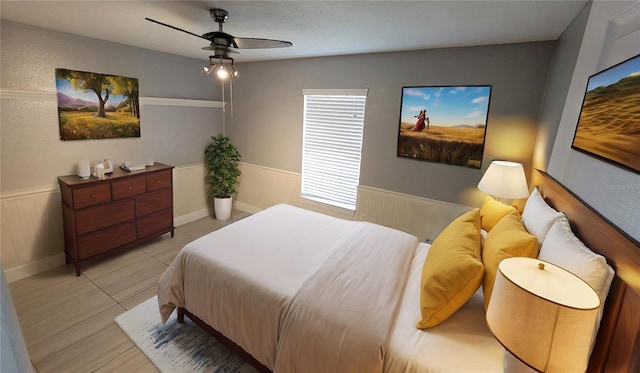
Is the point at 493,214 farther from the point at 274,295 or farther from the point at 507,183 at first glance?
the point at 274,295

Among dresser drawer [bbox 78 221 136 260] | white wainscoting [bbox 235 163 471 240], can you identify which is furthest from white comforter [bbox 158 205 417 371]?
dresser drawer [bbox 78 221 136 260]

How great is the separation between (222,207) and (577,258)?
424 cm

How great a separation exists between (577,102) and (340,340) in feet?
6.59

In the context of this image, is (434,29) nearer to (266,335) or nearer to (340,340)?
(340,340)

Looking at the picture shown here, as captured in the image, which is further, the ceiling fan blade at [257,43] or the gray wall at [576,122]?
the ceiling fan blade at [257,43]

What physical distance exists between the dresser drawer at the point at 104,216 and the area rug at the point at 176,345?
1108 millimetres

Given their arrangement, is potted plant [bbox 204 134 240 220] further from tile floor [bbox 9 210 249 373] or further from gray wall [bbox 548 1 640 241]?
gray wall [bbox 548 1 640 241]

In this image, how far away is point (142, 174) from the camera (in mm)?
3377

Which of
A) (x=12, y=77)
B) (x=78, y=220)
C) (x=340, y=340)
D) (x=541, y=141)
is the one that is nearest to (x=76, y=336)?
(x=78, y=220)

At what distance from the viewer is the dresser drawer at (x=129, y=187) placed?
10.3ft

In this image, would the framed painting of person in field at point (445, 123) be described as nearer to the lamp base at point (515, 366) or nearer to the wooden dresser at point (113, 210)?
the lamp base at point (515, 366)

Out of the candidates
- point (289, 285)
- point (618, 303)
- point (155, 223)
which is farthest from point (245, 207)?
point (618, 303)

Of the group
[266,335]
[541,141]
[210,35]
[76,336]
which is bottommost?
[76,336]

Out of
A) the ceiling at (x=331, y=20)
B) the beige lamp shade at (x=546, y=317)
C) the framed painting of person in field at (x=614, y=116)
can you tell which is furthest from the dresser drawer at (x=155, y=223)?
the framed painting of person in field at (x=614, y=116)
